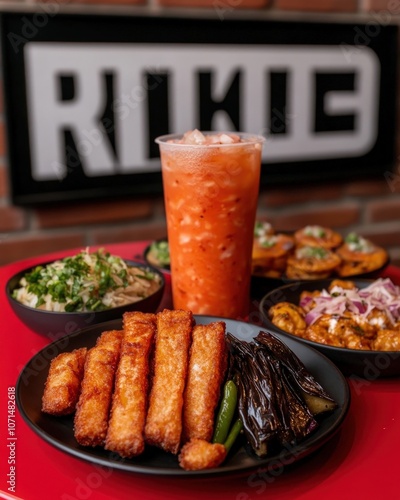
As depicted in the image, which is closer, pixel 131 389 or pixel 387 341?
pixel 131 389

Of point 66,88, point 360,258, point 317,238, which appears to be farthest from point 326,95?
point 360,258

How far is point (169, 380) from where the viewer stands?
83 cm

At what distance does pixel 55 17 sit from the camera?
236 cm

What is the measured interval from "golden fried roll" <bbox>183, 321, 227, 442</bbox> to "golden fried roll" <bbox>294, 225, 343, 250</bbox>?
762mm

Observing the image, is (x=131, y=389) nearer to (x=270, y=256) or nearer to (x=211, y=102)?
(x=270, y=256)

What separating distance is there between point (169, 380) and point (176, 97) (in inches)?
78.9

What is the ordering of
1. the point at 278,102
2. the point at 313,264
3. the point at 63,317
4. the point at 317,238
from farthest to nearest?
1. the point at 278,102
2. the point at 317,238
3. the point at 313,264
4. the point at 63,317

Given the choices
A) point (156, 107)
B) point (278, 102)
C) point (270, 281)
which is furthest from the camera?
point (278, 102)

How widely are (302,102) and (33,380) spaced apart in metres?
2.29

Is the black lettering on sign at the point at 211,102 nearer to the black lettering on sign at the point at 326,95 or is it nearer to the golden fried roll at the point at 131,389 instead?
the black lettering on sign at the point at 326,95

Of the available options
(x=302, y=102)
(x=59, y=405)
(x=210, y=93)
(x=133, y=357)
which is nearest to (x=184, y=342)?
→ (x=133, y=357)

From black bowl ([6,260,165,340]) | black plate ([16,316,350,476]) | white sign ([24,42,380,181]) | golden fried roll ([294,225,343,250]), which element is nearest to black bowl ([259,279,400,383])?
black plate ([16,316,350,476])

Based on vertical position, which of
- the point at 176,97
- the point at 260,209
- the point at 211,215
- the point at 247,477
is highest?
the point at 176,97

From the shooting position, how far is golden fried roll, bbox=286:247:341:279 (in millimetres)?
1472
